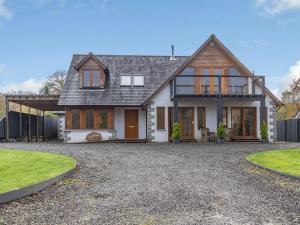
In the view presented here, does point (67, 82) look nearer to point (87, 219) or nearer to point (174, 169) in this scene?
point (174, 169)

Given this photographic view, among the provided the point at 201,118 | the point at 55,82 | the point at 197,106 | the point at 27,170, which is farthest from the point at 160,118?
the point at 55,82

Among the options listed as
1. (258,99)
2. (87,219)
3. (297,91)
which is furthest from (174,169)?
(297,91)

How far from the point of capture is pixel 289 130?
2917cm

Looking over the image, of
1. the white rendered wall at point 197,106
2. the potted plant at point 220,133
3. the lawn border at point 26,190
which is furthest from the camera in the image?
the white rendered wall at point 197,106

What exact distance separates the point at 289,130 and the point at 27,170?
78.3 ft

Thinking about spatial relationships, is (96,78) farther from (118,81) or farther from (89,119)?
(89,119)

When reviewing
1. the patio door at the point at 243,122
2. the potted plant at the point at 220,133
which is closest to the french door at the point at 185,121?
the potted plant at the point at 220,133

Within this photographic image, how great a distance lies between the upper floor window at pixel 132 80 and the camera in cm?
2745

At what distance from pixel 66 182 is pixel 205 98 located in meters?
15.8

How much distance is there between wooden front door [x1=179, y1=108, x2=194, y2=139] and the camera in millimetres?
25234

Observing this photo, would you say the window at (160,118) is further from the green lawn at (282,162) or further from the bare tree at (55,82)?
the bare tree at (55,82)

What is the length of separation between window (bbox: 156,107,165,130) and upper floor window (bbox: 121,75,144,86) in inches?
130

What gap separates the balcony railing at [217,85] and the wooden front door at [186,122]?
1.41 meters

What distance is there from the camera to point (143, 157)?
14.7 meters
